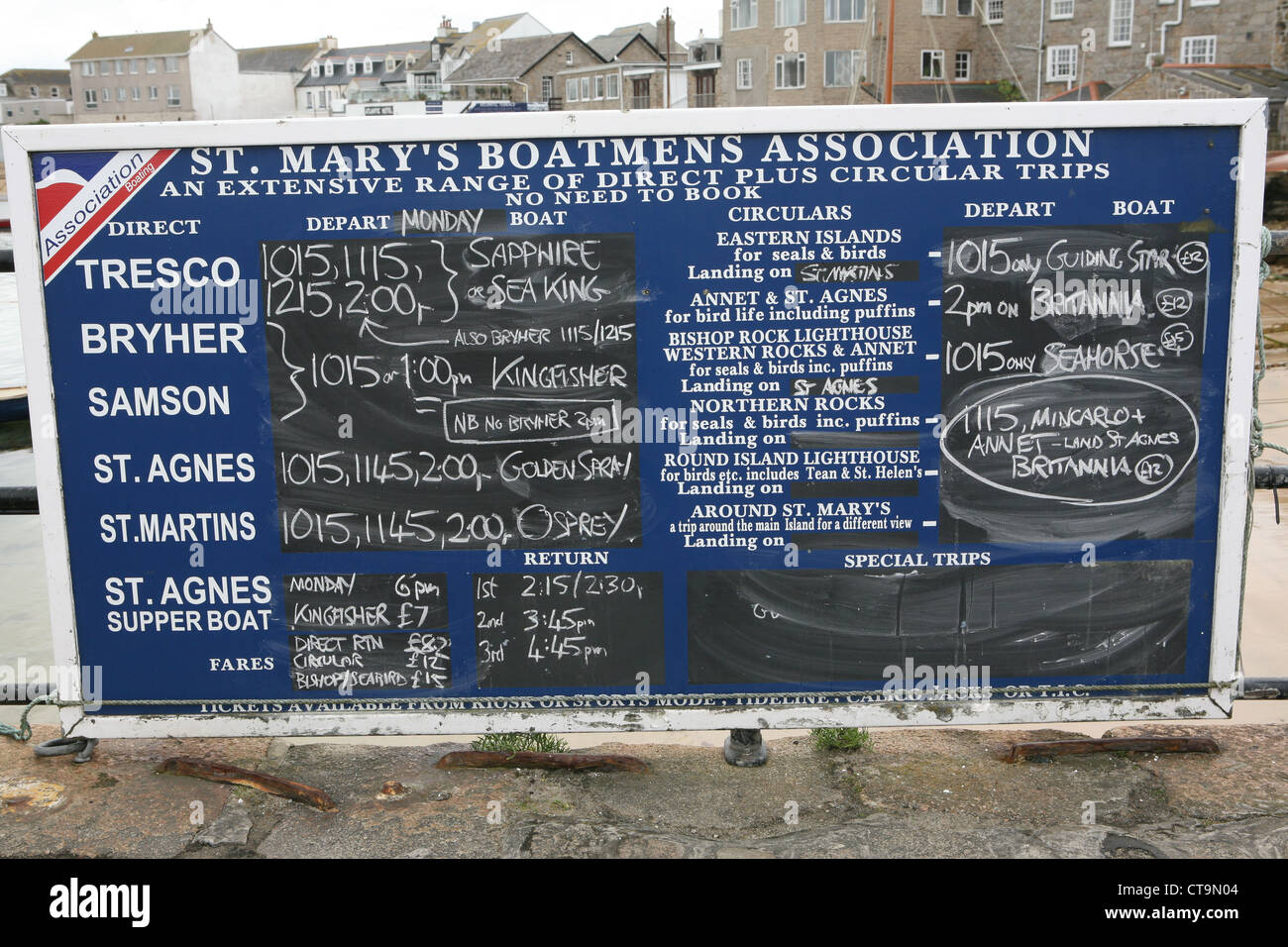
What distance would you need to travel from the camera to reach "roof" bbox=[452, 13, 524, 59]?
281 ft

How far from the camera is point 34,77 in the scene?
13825cm

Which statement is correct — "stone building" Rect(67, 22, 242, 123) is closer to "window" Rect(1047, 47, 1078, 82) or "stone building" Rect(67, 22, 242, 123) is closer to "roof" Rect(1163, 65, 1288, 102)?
"window" Rect(1047, 47, 1078, 82)

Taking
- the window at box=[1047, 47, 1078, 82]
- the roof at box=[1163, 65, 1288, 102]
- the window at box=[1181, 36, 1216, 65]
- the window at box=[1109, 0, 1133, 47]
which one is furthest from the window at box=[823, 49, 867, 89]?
the roof at box=[1163, 65, 1288, 102]

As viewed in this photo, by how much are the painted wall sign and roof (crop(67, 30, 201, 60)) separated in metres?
115

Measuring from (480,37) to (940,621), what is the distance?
305 ft

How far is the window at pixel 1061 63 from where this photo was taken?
49750 millimetres

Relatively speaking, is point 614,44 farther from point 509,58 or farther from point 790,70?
point 790,70

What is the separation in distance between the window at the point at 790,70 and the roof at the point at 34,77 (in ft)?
380

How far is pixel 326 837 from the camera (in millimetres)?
3525

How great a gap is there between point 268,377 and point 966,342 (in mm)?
2090

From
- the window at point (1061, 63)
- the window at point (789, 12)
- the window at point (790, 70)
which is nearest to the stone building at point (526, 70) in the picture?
the window at point (789, 12)
